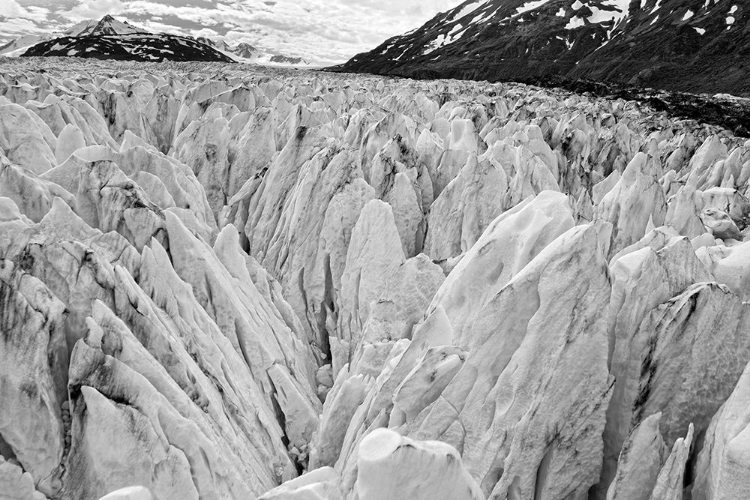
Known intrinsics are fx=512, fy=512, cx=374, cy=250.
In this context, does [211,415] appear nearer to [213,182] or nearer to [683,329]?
[683,329]

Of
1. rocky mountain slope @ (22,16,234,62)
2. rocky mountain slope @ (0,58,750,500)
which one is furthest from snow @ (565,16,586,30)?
rocky mountain slope @ (0,58,750,500)

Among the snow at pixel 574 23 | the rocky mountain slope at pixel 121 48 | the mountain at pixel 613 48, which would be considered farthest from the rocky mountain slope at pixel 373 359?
the snow at pixel 574 23

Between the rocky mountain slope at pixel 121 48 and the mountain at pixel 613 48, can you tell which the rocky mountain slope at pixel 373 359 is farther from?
the rocky mountain slope at pixel 121 48

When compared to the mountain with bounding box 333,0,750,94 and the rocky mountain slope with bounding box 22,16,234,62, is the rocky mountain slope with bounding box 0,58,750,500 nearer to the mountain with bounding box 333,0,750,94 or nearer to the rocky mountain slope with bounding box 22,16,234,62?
the mountain with bounding box 333,0,750,94

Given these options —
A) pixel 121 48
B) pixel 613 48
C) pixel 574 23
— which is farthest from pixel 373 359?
pixel 121 48

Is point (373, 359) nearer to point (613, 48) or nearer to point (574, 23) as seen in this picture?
point (613, 48)

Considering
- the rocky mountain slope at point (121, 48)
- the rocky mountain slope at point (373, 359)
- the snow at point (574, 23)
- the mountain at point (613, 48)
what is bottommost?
the rocky mountain slope at point (373, 359)
